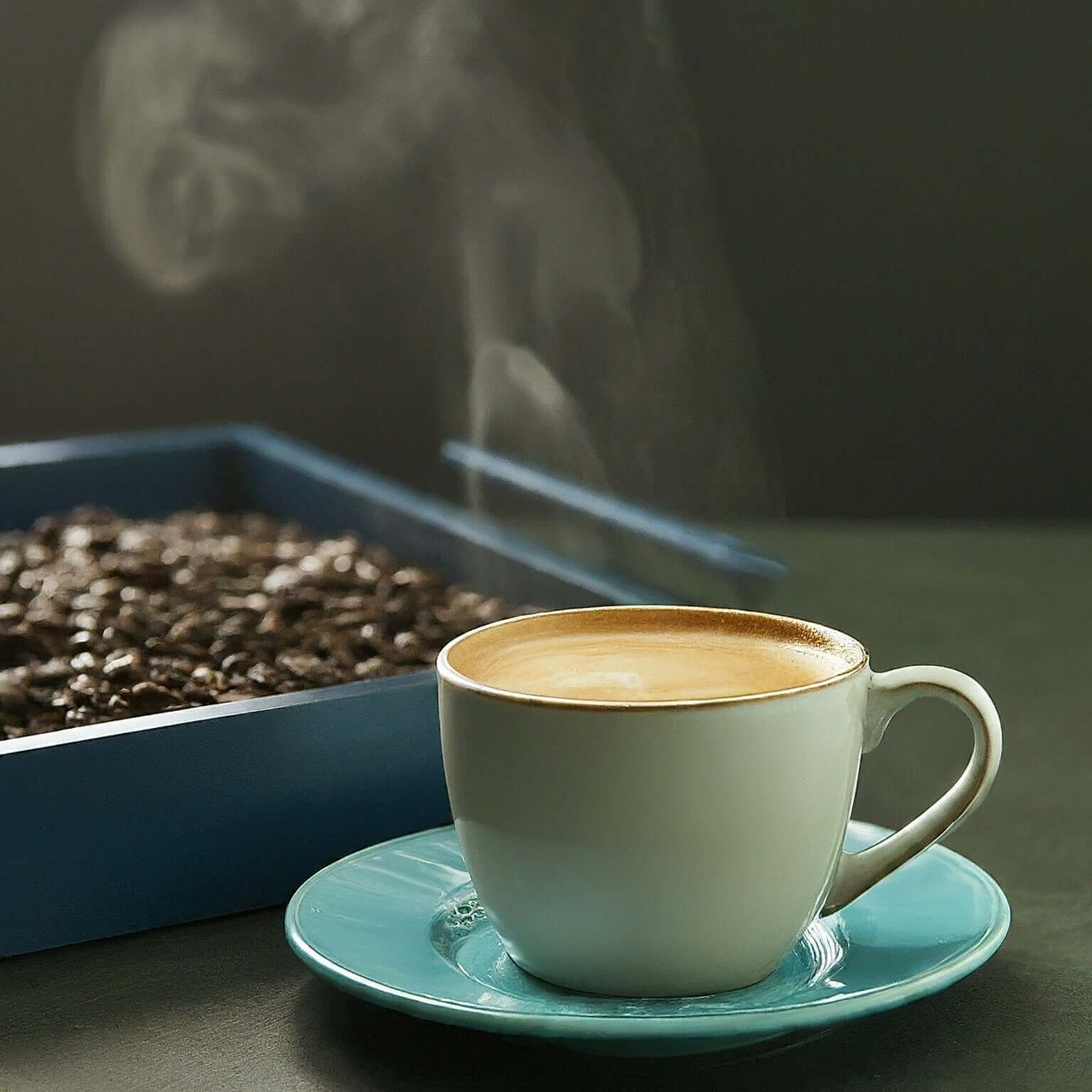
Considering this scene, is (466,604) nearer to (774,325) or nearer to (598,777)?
(598,777)

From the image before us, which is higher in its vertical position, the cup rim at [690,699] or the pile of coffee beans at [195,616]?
the cup rim at [690,699]

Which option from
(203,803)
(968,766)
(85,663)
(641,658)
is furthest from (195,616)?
(968,766)

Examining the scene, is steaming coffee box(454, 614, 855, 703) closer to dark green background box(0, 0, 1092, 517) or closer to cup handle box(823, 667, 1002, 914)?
cup handle box(823, 667, 1002, 914)

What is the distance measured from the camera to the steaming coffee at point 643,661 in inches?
23.2

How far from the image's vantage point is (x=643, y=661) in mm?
624

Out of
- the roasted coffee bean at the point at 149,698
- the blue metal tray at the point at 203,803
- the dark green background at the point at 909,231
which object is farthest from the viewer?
the dark green background at the point at 909,231

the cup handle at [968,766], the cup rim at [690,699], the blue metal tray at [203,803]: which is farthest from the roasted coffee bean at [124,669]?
the cup handle at [968,766]

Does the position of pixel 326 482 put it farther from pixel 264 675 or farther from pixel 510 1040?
pixel 510 1040

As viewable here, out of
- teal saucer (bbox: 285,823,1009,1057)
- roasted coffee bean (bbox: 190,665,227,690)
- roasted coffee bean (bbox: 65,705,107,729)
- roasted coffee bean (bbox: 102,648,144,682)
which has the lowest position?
teal saucer (bbox: 285,823,1009,1057)

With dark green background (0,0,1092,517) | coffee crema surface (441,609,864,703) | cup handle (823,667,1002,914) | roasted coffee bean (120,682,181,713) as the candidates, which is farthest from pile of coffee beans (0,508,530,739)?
dark green background (0,0,1092,517)

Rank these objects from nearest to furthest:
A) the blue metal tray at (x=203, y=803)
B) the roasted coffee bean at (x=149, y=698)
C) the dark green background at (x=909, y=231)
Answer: the blue metal tray at (x=203, y=803) < the roasted coffee bean at (x=149, y=698) < the dark green background at (x=909, y=231)

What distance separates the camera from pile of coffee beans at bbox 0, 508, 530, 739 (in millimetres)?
808

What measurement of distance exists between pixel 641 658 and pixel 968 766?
0.13 meters

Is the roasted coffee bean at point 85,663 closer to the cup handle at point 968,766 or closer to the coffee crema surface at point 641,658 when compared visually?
the coffee crema surface at point 641,658
